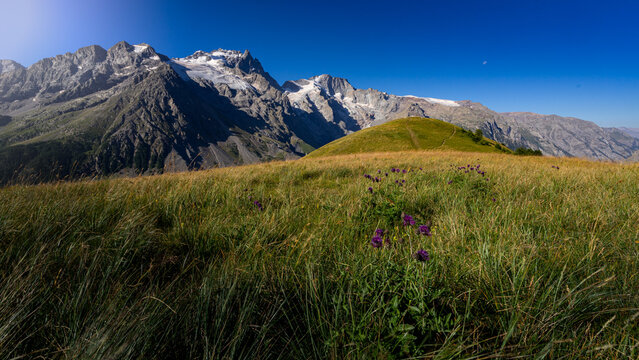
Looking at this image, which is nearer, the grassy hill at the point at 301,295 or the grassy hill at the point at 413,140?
the grassy hill at the point at 301,295

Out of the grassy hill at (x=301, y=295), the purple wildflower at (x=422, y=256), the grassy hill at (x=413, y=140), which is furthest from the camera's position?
the grassy hill at (x=413, y=140)

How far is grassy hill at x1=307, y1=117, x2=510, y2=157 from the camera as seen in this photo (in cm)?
4528

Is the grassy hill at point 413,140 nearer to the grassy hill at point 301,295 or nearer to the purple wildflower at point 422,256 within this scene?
the grassy hill at point 301,295

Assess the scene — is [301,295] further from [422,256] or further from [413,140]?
[413,140]

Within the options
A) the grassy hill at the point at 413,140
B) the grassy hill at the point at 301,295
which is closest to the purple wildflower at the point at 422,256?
the grassy hill at the point at 301,295

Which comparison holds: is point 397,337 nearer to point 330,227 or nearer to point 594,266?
point 330,227

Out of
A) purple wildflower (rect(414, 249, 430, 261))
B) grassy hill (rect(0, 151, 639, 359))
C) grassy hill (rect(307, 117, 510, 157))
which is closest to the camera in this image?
grassy hill (rect(0, 151, 639, 359))

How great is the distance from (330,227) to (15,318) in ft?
7.41

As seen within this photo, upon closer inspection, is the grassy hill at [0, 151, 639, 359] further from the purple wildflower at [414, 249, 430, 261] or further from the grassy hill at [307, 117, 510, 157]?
the grassy hill at [307, 117, 510, 157]

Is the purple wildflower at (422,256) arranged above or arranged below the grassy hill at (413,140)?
below

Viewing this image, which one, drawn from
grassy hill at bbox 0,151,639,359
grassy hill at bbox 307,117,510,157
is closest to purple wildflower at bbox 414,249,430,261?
grassy hill at bbox 0,151,639,359

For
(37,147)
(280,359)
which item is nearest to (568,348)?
(280,359)

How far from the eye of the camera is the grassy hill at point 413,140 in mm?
45281

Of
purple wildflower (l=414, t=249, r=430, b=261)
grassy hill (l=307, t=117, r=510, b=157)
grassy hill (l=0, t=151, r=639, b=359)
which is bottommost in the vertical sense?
grassy hill (l=0, t=151, r=639, b=359)
